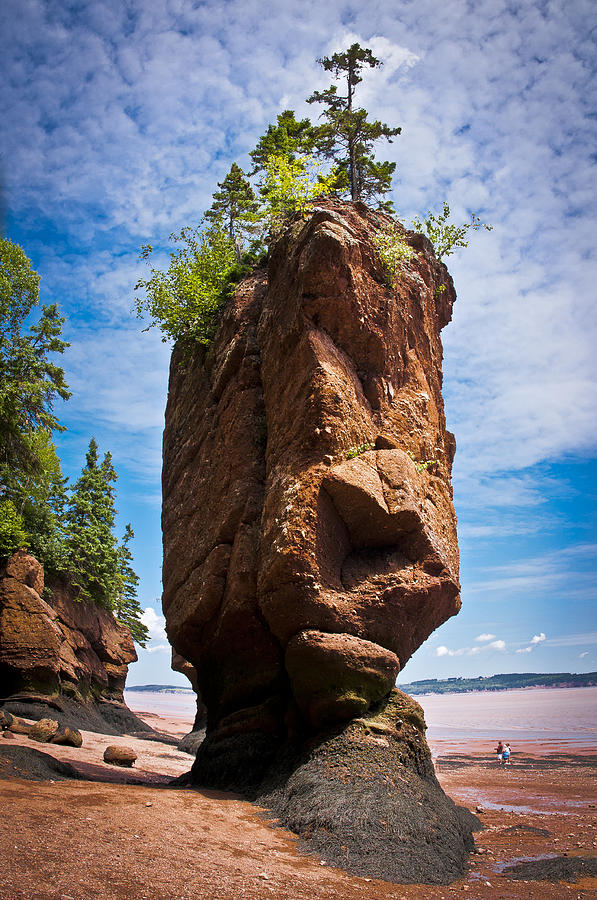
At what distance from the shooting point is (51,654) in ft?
65.5

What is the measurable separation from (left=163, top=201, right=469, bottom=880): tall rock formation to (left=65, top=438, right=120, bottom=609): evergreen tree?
13.3 metres

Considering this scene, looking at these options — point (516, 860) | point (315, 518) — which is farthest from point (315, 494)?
point (516, 860)

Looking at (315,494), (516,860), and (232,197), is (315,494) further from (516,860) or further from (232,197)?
(232,197)

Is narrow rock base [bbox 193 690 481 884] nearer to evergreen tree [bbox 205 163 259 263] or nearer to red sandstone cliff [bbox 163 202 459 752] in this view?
red sandstone cliff [bbox 163 202 459 752]

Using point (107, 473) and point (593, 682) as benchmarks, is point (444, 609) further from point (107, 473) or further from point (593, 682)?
point (593, 682)

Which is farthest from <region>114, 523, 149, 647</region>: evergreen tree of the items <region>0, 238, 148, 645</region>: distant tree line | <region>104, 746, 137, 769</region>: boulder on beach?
<region>104, 746, 137, 769</region>: boulder on beach

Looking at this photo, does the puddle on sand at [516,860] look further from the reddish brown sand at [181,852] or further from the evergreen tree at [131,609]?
the evergreen tree at [131,609]

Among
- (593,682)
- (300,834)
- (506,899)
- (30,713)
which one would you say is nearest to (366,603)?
(300,834)

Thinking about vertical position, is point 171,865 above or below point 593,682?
above

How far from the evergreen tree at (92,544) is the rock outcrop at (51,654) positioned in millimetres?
1081

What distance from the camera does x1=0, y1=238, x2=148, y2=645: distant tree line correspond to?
20781 mm

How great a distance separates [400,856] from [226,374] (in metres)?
9.96

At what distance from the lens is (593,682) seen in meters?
145

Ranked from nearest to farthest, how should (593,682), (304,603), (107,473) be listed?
(304,603), (107,473), (593,682)
